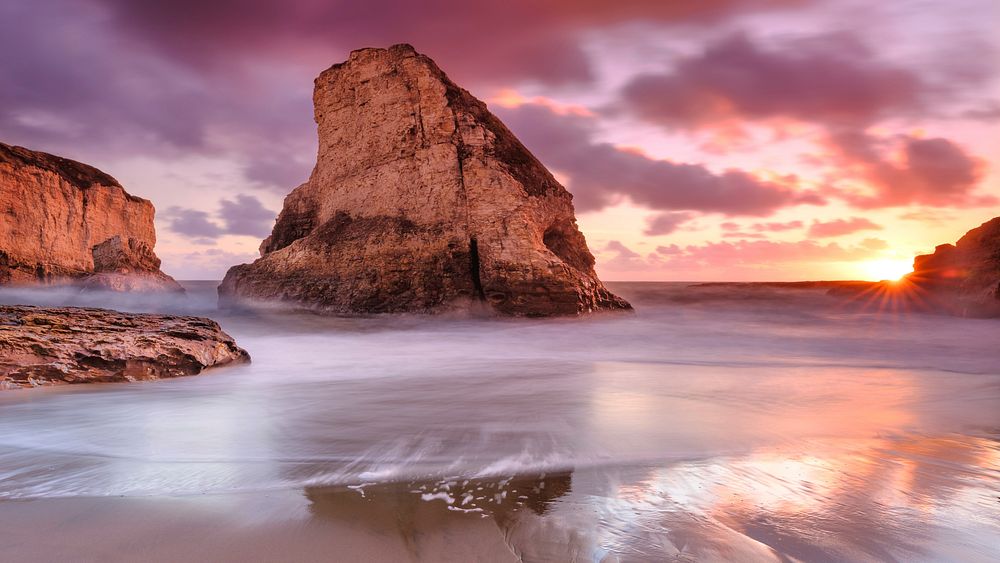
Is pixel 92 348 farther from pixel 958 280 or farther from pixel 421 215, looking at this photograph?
pixel 958 280

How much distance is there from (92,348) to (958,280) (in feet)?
53.3

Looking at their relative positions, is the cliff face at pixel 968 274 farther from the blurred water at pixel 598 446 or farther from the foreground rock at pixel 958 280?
the blurred water at pixel 598 446

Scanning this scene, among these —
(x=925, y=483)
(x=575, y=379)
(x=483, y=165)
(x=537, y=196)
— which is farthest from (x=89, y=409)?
(x=537, y=196)

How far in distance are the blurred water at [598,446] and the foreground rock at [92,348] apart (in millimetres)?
217

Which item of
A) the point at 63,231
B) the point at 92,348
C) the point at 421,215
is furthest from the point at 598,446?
the point at 63,231

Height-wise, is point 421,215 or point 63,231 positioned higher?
point 63,231

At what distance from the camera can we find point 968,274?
11.8 meters

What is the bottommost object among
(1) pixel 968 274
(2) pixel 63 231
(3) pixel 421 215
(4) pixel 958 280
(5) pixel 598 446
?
(5) pixel 598 446

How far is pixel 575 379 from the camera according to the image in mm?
4371

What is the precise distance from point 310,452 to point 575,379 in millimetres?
2569

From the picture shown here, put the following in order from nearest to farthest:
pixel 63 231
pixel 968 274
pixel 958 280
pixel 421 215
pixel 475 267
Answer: pixel 475 267, pixel 421 215, pixel 968 274, pixel 958 280, pixel 63 231

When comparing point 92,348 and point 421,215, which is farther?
point 421,215

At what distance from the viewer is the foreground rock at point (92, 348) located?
3709 mm

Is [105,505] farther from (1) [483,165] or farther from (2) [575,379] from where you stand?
(1) [483,165]
